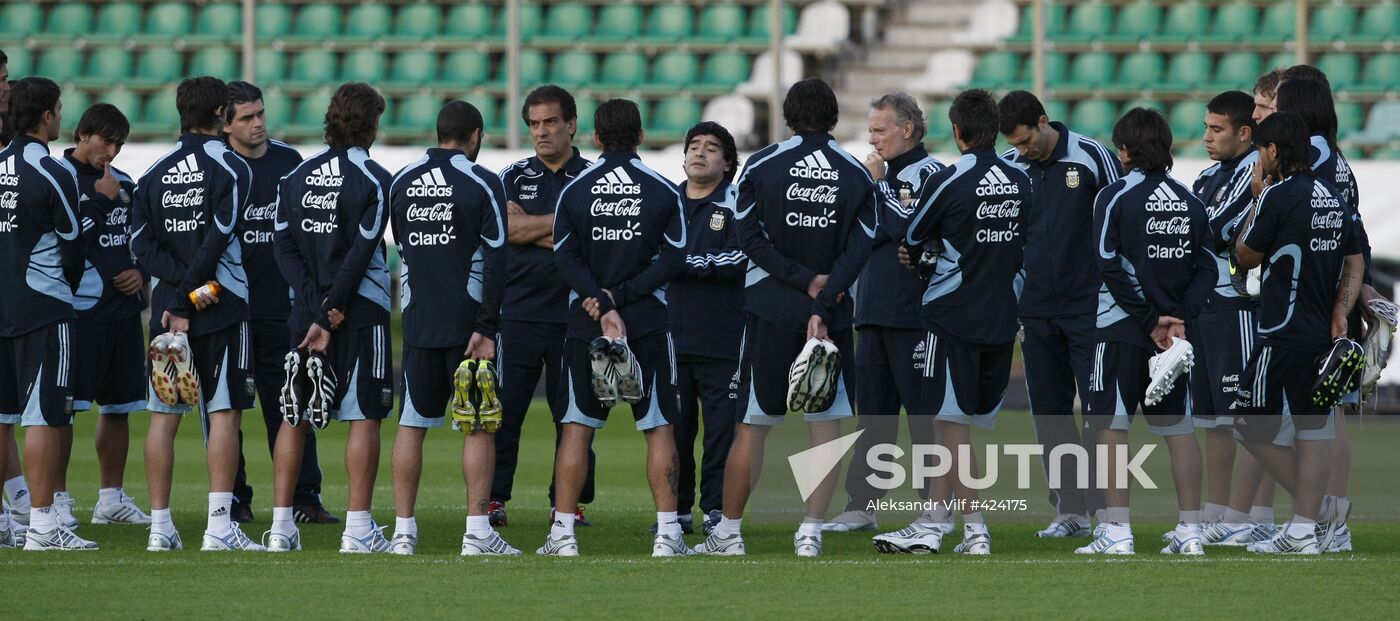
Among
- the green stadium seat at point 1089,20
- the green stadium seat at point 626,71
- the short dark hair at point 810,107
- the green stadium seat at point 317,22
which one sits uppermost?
the green stadium seat at point 317,22

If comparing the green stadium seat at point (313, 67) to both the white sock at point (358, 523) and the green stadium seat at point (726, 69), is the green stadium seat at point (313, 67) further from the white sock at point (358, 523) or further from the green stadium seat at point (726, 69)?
the white sock at point (358, 523)

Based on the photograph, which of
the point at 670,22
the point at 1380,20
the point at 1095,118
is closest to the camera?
the point at 1095,118

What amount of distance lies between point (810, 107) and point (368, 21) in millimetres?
16009

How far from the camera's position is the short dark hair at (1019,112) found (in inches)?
314

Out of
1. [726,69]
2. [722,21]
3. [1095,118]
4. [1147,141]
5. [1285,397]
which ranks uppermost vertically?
[722,21]

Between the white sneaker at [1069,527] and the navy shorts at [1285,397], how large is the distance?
1.23m

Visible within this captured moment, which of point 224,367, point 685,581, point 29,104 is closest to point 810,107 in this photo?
point 685,581

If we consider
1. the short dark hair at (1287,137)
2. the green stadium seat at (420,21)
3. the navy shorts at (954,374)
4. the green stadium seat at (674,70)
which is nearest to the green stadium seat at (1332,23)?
the green stadium seat at (674,70)

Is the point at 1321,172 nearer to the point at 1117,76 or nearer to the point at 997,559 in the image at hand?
the point at 997,559

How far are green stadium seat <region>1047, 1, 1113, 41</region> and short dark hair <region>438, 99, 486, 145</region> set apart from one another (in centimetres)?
1437

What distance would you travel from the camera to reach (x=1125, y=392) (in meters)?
7.41

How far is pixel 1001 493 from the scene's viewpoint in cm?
1062

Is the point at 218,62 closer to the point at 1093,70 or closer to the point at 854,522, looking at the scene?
the point at 1093,70

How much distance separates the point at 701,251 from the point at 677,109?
12554 millimetres
